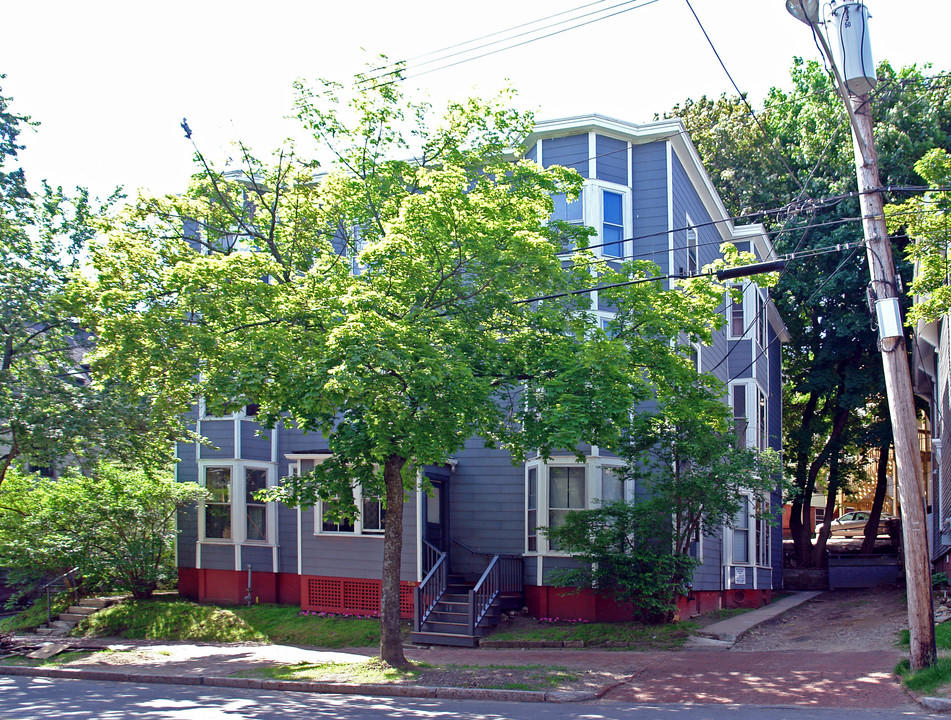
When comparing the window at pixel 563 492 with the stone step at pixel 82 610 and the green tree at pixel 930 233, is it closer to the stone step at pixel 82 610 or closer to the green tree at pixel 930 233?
the green tree at pixel 930 233

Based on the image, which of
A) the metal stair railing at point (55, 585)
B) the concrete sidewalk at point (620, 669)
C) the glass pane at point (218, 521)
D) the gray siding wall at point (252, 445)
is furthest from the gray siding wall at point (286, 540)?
the metal stair railing at point (55, 585)

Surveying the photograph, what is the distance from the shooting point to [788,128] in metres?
32.8

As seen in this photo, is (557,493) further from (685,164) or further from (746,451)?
(685,164)

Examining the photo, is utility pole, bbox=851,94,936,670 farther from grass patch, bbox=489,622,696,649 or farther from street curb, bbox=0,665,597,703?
grass patch, bbox=489,622,696,649

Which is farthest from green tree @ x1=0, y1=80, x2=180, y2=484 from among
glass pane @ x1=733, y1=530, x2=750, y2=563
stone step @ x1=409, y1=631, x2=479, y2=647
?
glass pane @ x1=733, y1=530, x2=750, y2=563

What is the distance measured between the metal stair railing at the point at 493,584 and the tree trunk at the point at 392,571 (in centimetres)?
310

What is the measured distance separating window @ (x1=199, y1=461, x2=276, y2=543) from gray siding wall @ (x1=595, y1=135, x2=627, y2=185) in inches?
441

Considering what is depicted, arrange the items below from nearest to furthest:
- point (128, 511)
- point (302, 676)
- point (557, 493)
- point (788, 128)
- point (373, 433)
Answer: point (373, 433)
point (302, 676)
point (557, 493)
point (128, 511)
point (788, 128)

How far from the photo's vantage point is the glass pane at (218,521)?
22328 millimetres

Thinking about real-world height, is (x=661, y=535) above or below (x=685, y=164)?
Result: below

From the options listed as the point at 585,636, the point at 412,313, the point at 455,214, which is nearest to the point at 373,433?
the point at 412,313

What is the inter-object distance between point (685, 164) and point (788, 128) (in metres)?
13.2

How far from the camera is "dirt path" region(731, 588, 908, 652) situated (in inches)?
639

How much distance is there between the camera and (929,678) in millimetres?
10891
